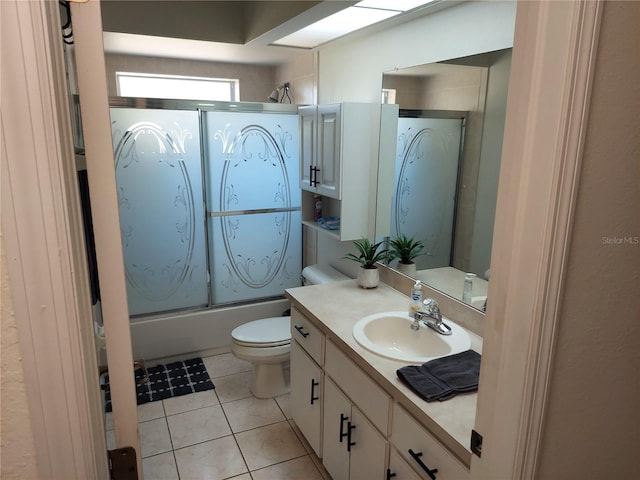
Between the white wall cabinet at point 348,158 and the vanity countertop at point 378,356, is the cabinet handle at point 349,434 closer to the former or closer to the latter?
the vanity countertop at point 378,356

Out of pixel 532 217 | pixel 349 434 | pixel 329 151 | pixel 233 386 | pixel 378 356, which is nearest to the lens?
pixel 532 217

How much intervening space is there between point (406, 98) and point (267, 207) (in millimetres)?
1561

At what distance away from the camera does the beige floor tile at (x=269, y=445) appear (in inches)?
93.0

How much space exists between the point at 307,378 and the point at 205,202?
1.63m

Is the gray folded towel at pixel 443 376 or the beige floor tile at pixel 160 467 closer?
the gray folded towel at pixel 443 376

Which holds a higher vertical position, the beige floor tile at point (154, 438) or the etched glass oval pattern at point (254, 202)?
the etched glass oval pattern at point (254, 202)

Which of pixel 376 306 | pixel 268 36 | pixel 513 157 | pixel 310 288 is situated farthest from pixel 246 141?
pixel 513 157

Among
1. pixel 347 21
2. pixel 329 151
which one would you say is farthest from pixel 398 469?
pixel 347 21

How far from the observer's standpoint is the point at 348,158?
8.25 feet

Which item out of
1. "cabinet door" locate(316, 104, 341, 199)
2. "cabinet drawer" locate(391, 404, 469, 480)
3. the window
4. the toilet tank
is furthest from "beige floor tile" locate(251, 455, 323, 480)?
the window

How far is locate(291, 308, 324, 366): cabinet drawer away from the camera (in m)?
2.09

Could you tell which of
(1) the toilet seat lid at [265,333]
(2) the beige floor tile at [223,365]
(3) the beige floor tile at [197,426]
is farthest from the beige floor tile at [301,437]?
(2) the beige floor tile at [223,365]

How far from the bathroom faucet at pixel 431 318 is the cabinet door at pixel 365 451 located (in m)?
0.47

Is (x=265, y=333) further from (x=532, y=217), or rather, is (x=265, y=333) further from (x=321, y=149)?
(x=532, y=217)
